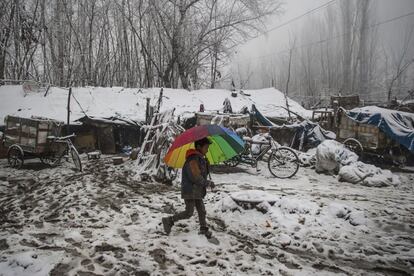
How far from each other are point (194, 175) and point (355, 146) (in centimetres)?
952

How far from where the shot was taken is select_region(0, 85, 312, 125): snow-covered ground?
14.1m

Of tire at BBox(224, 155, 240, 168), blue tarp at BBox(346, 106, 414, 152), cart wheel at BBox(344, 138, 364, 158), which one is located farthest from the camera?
cart wheel at BBox(344, 138, 364, 158)

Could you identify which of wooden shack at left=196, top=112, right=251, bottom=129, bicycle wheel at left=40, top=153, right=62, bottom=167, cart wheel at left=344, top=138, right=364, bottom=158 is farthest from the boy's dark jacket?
cart wheel at left=344, top=138, right=364, bottom=158

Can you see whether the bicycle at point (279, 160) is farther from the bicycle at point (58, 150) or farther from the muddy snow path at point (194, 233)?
the bicycle at point (58, 150)

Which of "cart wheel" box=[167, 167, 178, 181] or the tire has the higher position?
the tire

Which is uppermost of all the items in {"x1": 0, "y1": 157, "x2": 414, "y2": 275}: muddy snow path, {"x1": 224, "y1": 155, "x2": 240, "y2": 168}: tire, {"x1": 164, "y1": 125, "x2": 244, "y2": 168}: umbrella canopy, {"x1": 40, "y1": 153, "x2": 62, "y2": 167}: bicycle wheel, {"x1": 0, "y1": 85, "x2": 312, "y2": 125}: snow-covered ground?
{"x1": 0, "y1": 85, "x2": 312, "y2": 125}: snow-covered ground

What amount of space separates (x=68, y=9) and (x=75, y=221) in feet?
70.7

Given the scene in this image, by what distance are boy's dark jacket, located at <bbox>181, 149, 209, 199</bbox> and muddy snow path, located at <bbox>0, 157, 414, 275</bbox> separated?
0.75m

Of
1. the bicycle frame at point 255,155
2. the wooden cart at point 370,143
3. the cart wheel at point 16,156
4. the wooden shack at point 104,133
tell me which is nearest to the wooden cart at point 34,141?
the cart wheel at point 16,156

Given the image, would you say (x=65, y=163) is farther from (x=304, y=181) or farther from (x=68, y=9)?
(x=68, y=9)

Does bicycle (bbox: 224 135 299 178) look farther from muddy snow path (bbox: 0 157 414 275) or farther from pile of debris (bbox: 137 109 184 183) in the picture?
pile of debris (bbox: 137 109 184 183)

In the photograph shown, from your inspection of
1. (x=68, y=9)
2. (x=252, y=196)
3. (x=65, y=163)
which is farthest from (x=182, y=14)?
(x=252, y=196)

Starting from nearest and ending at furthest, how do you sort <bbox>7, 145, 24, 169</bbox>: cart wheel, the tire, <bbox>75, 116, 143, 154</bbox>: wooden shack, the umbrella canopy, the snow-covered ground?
the umbrella canopy
<bbox>7, 145, 24, 169</bbox>: cart wheel
the tire
<bbox>75, 116, 143, 154</bbox>: wooden shack
the snow-covered ground

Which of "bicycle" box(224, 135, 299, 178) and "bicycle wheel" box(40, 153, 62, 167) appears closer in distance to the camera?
"bicycle" box(224, 135, 299, 178)
